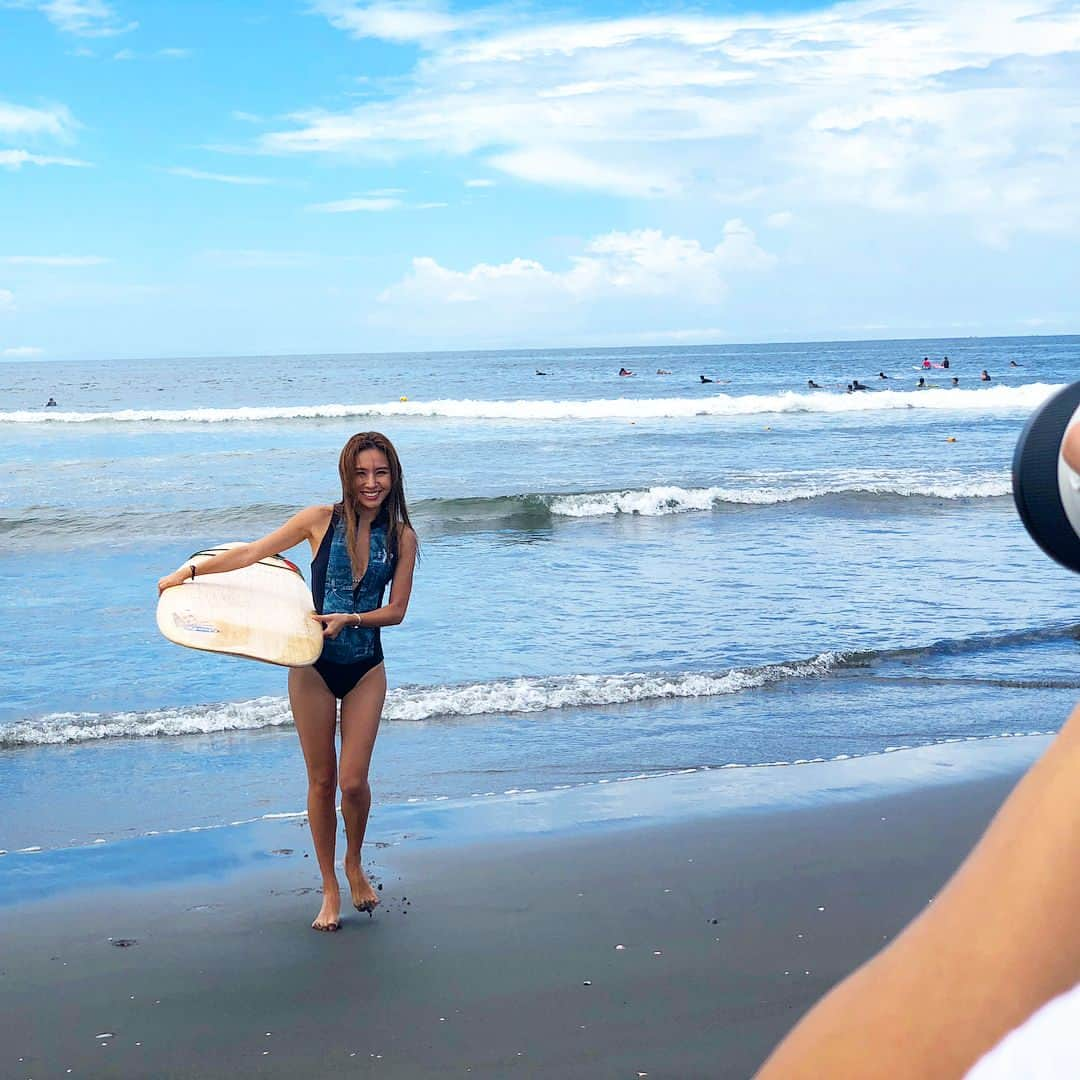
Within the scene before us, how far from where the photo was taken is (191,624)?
17.1 ft

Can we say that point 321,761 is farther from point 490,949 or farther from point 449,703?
point 449,703

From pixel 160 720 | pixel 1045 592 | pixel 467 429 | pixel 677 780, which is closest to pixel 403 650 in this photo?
pixel 160 720

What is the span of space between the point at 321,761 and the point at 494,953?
111cm

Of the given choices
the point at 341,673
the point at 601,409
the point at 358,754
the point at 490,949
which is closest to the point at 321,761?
the point at 358,754

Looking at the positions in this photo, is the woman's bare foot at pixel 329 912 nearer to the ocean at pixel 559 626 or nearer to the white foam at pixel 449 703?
the ocean at pixel 559 626

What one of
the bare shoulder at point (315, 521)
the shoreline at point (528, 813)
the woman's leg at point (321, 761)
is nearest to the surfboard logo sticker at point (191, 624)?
the woman's leg at point (321, 761)

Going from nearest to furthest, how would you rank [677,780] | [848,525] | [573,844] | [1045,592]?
[573,844] < [677,780] < [1045,592] < [848,525]

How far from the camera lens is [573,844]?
610 cm

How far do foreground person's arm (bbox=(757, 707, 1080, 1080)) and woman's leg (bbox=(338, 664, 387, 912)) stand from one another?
16.4 ft

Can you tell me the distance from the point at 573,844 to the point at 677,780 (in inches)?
50.0

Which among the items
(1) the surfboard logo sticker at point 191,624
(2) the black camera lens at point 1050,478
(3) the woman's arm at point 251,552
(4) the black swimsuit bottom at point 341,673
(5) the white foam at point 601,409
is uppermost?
(5) the white foam at point 601,409

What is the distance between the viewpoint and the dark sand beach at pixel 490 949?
4.23 metres

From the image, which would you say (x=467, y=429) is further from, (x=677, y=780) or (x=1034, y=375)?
(x=1034, y=375)

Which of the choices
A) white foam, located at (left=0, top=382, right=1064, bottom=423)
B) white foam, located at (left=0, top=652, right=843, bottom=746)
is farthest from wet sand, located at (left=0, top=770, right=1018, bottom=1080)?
white foam, located at (left=0, top=382, right=1064, bottom=423)
